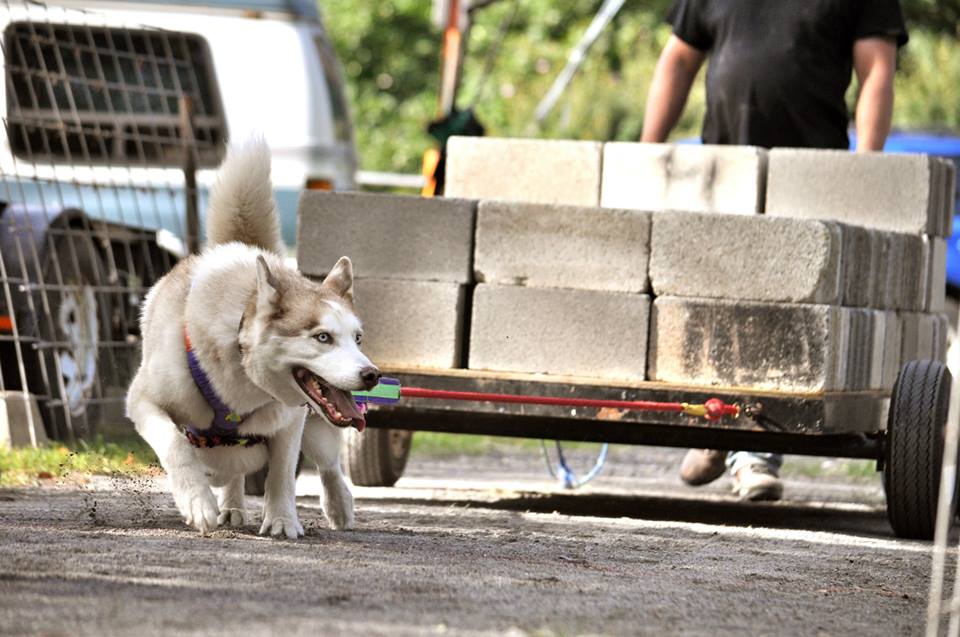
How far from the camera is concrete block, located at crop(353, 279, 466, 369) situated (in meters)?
6.77

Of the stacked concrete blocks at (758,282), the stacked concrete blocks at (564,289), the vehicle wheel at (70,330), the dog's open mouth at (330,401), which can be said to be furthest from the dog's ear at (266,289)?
the vehicle wheel at (70,330)

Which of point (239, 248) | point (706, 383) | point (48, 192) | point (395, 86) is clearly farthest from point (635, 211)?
point (395, 86)

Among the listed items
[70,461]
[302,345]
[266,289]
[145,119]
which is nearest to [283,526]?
[302,345]

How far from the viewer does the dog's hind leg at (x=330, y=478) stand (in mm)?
6188

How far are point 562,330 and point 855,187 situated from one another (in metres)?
1.52

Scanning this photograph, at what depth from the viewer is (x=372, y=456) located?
819cm

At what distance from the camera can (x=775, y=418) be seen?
6.41 metres

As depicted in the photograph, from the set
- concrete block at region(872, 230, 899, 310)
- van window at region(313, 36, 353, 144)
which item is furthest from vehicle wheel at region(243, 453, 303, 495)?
van window at region(313, 36, 353, 144)

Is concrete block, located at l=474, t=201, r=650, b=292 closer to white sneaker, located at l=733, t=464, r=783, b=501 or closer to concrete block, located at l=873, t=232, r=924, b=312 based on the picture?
concrete block, located at l=873, t=232, r=924, b=312

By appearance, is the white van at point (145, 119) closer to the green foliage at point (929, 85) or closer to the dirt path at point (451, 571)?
the dirt path at point (451, 571)

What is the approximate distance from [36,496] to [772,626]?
11.6 ft

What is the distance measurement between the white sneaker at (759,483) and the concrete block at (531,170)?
165cm

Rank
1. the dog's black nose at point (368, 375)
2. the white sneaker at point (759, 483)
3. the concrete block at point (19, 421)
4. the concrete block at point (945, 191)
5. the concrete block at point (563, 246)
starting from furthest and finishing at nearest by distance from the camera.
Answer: the concrete block at point (19, 421) < the white sneaker at point (759, 483) < the concrete block at point (945, 191) < the concrete block at point (563, 246) < the dog's black nose at point (368, 375)

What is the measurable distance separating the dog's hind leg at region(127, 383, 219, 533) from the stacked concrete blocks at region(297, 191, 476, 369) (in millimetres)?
1336
